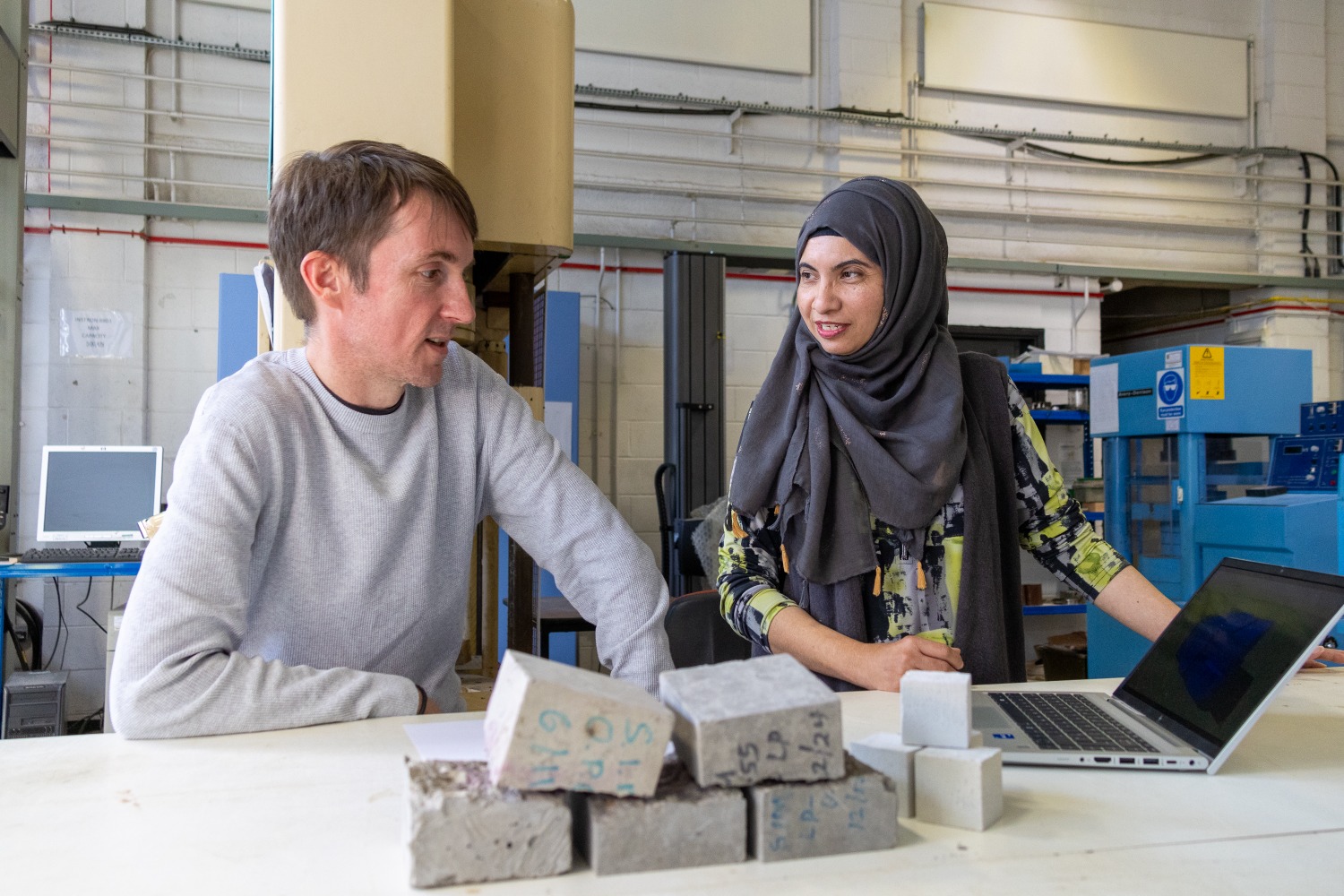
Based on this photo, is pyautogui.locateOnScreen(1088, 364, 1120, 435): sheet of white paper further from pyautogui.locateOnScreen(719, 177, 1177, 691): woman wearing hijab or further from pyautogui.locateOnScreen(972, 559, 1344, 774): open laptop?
pyautogui.locateOnScreen(972, 559, 1344, 774): open laptop

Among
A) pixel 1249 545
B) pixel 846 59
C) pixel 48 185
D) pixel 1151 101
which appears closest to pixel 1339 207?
pixel 1151 101

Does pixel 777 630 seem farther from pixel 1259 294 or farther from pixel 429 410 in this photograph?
pixel 1259 294

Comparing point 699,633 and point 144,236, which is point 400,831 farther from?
point 144,236

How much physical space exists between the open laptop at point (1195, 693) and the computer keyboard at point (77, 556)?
343 centimetres

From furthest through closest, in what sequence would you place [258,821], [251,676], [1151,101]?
1. [1151,101]
2. [251,676]
3. [258,821]

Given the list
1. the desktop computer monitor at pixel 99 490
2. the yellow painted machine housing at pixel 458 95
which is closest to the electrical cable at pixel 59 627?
the desktop computer monitor at pixel 99 490

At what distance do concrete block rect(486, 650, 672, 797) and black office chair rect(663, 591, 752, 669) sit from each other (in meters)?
1.26

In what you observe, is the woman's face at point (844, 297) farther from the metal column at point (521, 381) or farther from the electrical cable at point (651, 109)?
the electrical cable at point (651, 109)

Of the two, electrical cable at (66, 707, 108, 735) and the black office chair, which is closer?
the black office chair

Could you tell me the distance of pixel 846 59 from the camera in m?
5.48

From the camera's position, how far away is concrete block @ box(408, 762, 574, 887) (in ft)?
2.13

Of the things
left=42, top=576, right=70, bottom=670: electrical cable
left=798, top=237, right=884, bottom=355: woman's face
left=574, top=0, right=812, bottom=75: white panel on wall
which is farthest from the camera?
left=574, top=0, right=812, bottom=75: white panel on wall

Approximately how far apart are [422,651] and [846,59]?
16.0 ft

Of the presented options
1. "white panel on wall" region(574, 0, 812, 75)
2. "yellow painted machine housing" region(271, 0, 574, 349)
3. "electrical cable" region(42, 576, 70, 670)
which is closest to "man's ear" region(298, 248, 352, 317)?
"yellow painted machine housing" region(271, 0, 574, 349)
